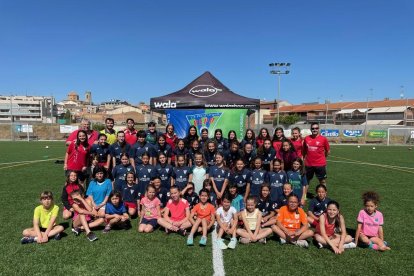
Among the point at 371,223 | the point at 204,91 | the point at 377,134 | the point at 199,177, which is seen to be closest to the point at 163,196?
the point at 199,177

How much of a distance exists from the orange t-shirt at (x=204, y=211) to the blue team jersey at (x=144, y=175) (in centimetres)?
154

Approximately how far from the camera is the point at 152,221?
18.7 feet

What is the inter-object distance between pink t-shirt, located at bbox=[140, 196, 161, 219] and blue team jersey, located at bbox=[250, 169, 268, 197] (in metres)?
1.96

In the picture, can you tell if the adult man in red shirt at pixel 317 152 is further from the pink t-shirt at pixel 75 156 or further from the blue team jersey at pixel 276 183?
Answer: the pink t-shirt at pixel 75 156

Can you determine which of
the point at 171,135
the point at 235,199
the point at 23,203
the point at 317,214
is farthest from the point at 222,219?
the point at 23,203

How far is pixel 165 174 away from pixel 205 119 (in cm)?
551

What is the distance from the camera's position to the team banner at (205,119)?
39.0ft

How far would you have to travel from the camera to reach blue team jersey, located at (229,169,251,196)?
21.2 ft

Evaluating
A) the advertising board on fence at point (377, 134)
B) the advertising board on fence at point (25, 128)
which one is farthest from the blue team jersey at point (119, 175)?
the advertising board on fence at point (25, 128)

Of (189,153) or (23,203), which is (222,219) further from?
(23,203)

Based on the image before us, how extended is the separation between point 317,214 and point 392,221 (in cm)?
196

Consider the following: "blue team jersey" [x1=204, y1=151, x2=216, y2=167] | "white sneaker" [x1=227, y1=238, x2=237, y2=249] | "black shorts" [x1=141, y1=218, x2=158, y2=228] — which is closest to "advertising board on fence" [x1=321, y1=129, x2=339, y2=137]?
"blue team jersey" [x1=204, y1=151, x2=216, y2=167]

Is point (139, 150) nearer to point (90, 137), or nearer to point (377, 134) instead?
point (90, 137)

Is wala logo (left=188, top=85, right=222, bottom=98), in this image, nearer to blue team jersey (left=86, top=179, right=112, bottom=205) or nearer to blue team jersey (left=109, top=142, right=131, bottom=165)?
blue team jersey (left=109, top=142, right=131, bottom=165)
